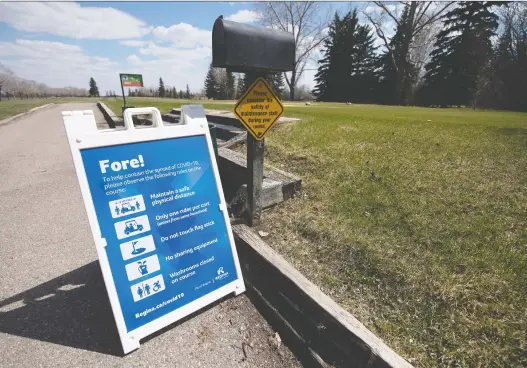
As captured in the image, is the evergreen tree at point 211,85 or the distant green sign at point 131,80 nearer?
the distant green sign at point 131,80

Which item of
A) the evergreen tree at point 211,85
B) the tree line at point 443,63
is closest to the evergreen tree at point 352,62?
the tree line at point 443,63

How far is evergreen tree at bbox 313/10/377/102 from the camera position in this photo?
132 ft

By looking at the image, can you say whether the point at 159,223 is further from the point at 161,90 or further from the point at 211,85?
the point at 161,90

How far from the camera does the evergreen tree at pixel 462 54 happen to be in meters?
29.6

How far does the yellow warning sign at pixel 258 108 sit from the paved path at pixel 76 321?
1760 millimetres

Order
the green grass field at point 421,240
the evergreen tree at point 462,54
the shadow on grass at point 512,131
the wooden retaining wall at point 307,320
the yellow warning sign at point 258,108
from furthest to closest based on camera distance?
1. the evergreen tree at point 462,54
2. the shadow on grass at point 512,131
3. the yellow warning sign at point 258,108
4. the green grass field at point 421,240
5. the wooden retaining wall at point 307,320

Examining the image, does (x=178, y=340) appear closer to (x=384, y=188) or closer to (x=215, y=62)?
(x=215, y=62)

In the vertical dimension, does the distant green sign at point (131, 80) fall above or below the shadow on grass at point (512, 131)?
above

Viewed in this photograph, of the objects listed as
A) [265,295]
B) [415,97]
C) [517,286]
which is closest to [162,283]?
[265,295]

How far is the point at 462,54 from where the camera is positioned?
30688 mm

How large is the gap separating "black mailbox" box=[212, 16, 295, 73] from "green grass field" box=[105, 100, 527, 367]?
6.19ft

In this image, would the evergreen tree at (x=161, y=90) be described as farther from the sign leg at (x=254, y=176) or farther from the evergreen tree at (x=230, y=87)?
the sign leg at (x=254, y=176)

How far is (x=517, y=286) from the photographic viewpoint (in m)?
2.24

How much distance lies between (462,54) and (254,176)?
124 feet
